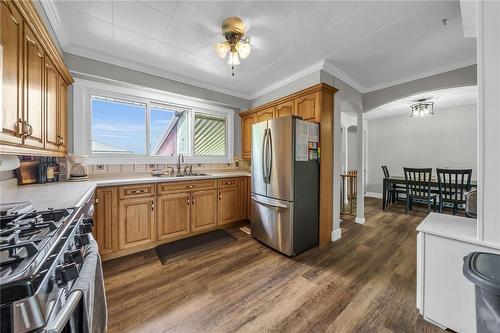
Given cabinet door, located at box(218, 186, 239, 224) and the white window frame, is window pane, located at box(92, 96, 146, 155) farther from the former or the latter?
cabinet door, located at box(218, 186, 239, 224)

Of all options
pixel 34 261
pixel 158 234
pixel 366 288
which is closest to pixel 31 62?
pixel 34 261

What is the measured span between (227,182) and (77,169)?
200 cm

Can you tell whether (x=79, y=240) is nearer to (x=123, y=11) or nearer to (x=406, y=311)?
(x=123, y=11)

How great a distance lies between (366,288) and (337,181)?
151 cm

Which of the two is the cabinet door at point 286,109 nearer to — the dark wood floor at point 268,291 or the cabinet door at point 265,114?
the cabinet door at point 265,114

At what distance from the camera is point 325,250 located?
2650 millimetres

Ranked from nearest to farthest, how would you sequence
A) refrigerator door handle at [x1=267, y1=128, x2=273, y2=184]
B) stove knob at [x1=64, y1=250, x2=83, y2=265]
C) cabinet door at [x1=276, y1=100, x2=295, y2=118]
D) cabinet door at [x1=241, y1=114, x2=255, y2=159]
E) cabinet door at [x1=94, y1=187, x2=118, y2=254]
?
stove knob at [x1=64, y1=250, x2=83, y2=265] < cabinet door at [x1=94, y1=187, x2=118, y2=254] < refrigerator door handle at [x1=267, y1=128, x2=273, y2=184] < cabinet door at [x1=276, y1=100, x2=295, y2=118] < cabinet door at [x1=241, y1=114, x2=255, y2=159]

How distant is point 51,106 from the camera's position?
1847 mm

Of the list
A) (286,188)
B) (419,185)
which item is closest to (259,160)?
(286,188)

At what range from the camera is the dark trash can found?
869 millimetres

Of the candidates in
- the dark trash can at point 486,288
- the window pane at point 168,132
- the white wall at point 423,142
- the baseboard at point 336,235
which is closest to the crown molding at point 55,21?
the window pane at point 168,132

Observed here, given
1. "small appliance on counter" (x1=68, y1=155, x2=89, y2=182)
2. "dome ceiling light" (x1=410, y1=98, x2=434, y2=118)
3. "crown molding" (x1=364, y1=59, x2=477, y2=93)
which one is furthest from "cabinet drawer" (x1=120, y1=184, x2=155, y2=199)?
"dome ceiling light" (x1=410, y1=98, x2=434, y2=118)

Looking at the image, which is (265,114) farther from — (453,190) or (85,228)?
(453,190)

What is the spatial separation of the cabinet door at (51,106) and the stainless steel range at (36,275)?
1.25 meters
